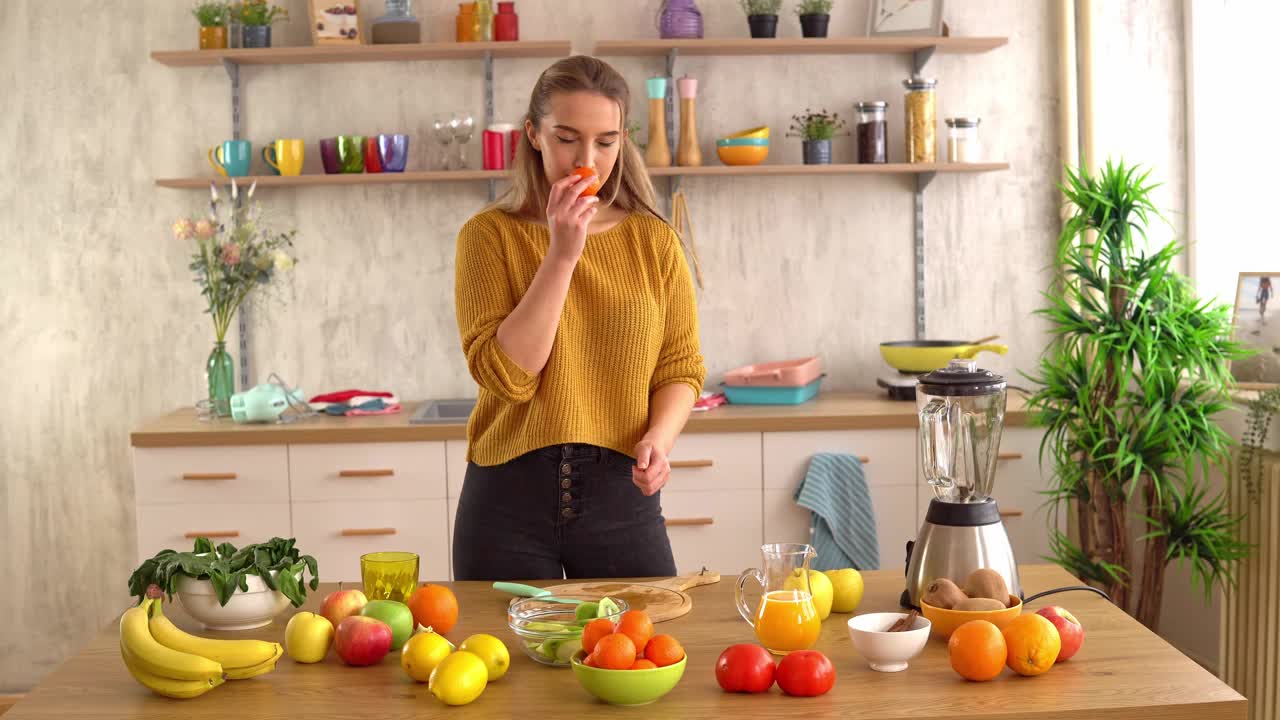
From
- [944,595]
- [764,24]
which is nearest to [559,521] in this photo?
[944,595]

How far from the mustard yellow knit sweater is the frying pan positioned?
5.87 feet

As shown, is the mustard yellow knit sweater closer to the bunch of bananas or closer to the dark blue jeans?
the dark blue jeans

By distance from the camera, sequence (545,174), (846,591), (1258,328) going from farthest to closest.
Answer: (1258,328) → (545,174) → (846,591)

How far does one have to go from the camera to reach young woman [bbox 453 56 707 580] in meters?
1.94

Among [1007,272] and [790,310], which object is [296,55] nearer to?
[790,310]

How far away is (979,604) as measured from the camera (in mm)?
1578

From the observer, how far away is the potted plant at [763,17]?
379cm

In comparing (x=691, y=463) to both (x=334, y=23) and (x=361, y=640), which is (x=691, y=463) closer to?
(x=334, y=23)

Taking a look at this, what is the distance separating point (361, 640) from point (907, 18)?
2.99 meters

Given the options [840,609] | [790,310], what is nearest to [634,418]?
[840,609]

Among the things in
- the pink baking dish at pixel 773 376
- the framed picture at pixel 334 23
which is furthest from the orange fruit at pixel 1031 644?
the framed picture at pixel 334 23

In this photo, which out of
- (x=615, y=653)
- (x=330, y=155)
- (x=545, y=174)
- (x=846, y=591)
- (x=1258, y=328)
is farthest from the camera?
(x=330, y=155)

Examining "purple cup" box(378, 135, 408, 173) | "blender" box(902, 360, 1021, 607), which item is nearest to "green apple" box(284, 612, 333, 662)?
"blender" box(902, 360, 1021, 607)

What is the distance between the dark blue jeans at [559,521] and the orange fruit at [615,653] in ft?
2.02
